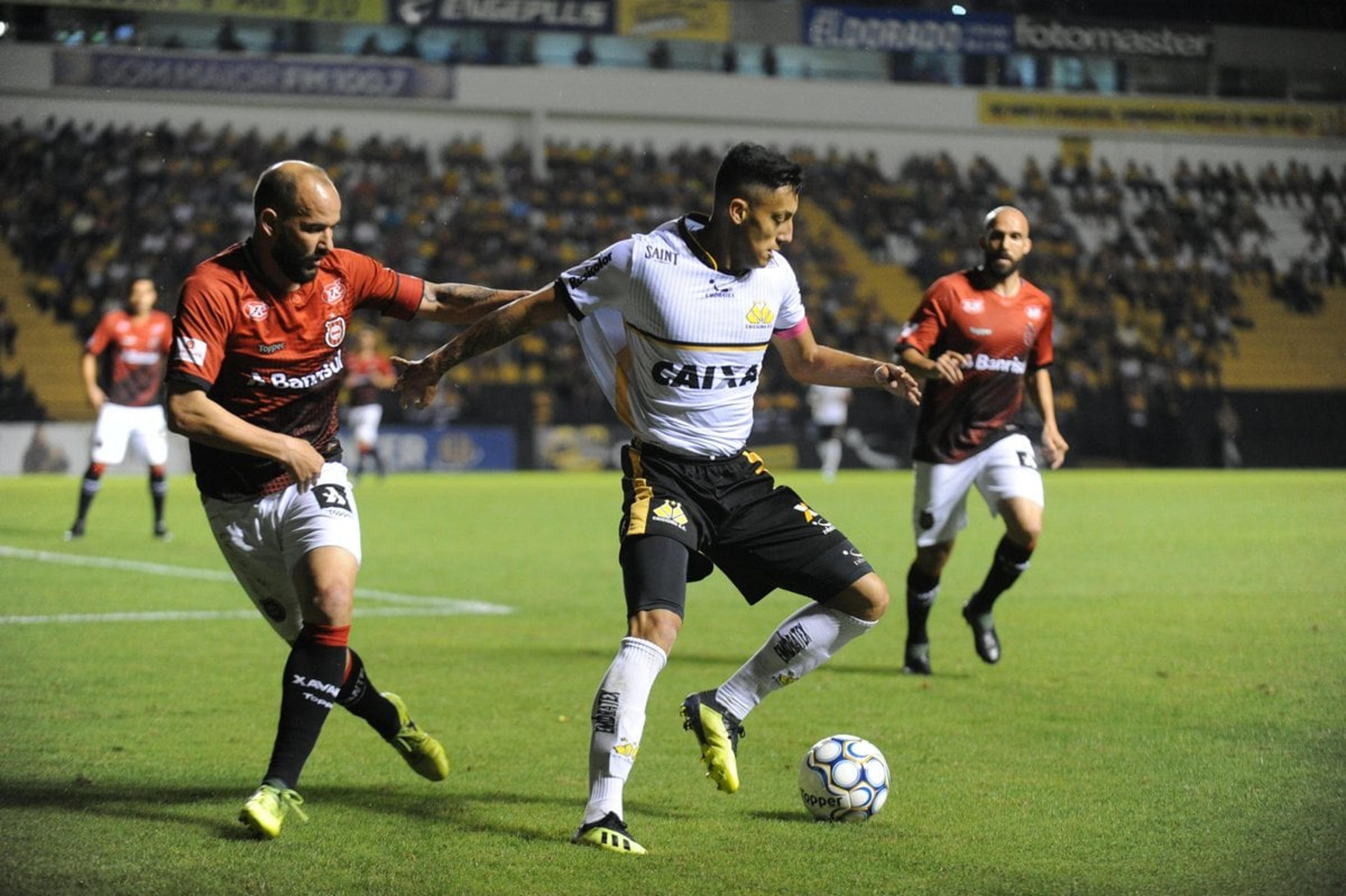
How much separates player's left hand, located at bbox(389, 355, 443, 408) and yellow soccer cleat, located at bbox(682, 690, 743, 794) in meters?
1.41

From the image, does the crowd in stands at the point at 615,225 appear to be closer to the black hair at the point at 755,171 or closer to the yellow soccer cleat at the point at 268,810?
the black hair at the point at 755,171

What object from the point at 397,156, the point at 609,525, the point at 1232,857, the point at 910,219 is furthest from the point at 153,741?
the point at 910,219

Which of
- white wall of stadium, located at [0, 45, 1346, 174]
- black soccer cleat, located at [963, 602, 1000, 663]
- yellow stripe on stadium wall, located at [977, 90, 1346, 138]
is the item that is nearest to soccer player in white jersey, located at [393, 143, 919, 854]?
black soccer cleat, located at [963, 602, 1000, 663]

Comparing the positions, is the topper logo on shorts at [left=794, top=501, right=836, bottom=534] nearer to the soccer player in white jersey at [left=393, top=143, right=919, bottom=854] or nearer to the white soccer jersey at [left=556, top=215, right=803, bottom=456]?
the soccer player in white jersey at [left=393, top=143, right=919, bottom=854]

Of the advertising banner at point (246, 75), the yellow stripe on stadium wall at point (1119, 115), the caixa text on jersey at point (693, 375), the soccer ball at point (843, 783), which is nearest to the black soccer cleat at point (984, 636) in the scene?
the soccer ball at point (843, 783)

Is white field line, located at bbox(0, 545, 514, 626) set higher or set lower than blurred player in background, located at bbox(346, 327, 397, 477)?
higher

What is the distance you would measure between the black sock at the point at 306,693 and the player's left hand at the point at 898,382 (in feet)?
6.99

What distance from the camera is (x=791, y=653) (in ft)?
19.8

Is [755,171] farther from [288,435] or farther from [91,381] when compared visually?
[91,381]

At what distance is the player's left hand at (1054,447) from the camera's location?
9.18m

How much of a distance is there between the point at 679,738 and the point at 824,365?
195 cm

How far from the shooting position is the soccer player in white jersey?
5.62m

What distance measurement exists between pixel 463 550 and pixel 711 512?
1063cm

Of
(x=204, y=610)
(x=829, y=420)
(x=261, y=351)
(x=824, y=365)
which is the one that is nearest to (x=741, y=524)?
(x=824, y=365)
